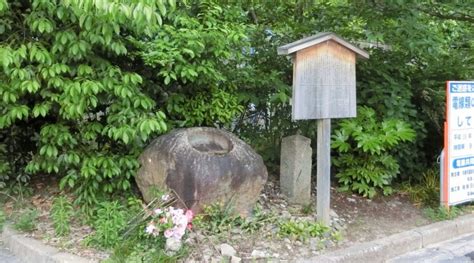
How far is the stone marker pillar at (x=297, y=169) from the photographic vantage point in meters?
5.46

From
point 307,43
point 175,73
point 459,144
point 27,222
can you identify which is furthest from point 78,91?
point 459,144

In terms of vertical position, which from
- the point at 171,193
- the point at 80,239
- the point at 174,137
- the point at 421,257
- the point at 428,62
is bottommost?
the point at 421,257

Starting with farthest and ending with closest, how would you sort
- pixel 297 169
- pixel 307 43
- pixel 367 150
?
pixel 367 150
pixel 297 169
pixel 307 43

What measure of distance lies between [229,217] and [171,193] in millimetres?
557

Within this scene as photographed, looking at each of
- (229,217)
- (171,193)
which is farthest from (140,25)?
(229,217)

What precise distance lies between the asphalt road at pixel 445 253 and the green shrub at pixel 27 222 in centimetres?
326

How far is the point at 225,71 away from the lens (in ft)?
19.3

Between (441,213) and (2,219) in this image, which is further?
(441,213)

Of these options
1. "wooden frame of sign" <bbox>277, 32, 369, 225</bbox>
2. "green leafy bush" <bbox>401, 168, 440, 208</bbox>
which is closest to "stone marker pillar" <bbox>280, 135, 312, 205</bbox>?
"wooden frame of sign" <bbox>277, 32, 369, 225</bbox>

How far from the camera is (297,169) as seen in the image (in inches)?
216

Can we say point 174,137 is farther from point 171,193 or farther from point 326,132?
point 326,132

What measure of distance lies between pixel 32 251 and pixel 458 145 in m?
4.44

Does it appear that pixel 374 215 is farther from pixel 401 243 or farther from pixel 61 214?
pixel 61 214

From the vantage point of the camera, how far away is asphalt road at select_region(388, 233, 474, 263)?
189 inches
